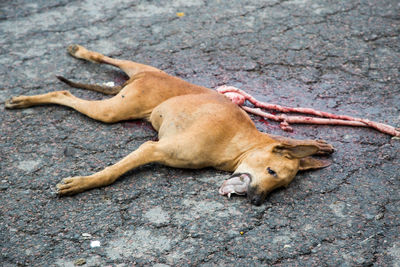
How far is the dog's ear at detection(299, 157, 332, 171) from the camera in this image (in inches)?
159

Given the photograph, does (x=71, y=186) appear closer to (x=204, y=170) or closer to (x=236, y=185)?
(x=204, y=170)

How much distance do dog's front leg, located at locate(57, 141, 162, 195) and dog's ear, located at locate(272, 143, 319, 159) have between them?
91cm

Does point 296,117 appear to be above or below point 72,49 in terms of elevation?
below

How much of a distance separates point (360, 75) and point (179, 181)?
2619 mm

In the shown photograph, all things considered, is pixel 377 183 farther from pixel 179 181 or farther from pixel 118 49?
pixel 118 49

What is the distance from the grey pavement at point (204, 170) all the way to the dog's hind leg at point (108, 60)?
13 cm

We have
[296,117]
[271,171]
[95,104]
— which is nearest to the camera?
[271,171]

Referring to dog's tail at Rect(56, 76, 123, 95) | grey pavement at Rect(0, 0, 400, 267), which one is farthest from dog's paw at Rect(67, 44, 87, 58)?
dog's tail at Rect(56, 76, 123, 95)

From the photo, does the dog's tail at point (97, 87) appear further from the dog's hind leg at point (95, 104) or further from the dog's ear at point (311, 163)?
the dog's ear at point (311, 163)

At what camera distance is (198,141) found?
3930 millimetres

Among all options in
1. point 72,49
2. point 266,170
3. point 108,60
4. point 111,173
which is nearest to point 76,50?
point 72,49

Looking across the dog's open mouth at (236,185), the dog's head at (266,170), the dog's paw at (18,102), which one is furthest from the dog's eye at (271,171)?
the dog's paw at (18,102)

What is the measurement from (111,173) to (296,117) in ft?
6.00

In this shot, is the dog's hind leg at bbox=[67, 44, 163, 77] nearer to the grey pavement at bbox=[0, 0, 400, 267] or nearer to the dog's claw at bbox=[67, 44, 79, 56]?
the dog's claw at bbox=[67, 44, 79, 56]
